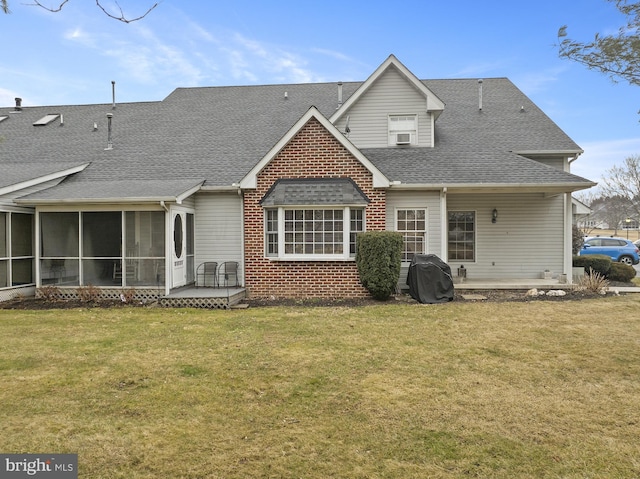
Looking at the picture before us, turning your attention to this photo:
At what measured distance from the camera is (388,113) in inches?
560

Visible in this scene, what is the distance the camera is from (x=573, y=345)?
7238 mm

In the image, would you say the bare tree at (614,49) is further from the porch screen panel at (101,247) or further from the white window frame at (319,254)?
the porch screen panel at (101,247)

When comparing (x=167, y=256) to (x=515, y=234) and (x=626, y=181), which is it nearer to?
(x=515, y=234)

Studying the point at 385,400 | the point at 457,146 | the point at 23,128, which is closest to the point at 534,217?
the point at 457,146

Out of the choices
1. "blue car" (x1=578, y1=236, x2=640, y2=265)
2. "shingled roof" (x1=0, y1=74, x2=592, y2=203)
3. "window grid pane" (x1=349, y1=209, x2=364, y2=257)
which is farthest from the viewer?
"blue car" (x1=578, y1=236, x2=640, y2=265)

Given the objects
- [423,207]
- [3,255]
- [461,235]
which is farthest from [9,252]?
[461,235]

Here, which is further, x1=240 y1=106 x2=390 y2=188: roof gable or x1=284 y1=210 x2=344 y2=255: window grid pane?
x1=284 y1=210 x2=344 y2=255: window grid pane

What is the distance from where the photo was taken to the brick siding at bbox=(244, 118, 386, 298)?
1208 cm

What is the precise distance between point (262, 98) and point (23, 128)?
10.3 meters

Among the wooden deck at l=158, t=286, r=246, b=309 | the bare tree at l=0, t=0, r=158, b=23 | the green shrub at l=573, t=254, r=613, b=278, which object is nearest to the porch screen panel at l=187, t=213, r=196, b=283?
the wooden deck at l=158, t=286, r=246, b=309

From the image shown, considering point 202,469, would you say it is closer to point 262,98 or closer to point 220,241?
point 220,241

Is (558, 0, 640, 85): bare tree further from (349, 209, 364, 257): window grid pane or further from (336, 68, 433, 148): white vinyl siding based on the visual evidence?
(336, 68, 433, 148): white vinyl siding

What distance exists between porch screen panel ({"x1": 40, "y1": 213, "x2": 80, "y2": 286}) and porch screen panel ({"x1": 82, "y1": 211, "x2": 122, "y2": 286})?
12.9 inches

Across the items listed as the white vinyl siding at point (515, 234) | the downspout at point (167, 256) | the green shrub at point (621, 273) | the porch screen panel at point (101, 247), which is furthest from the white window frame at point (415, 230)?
the porch screen panel at point (101, 247)
